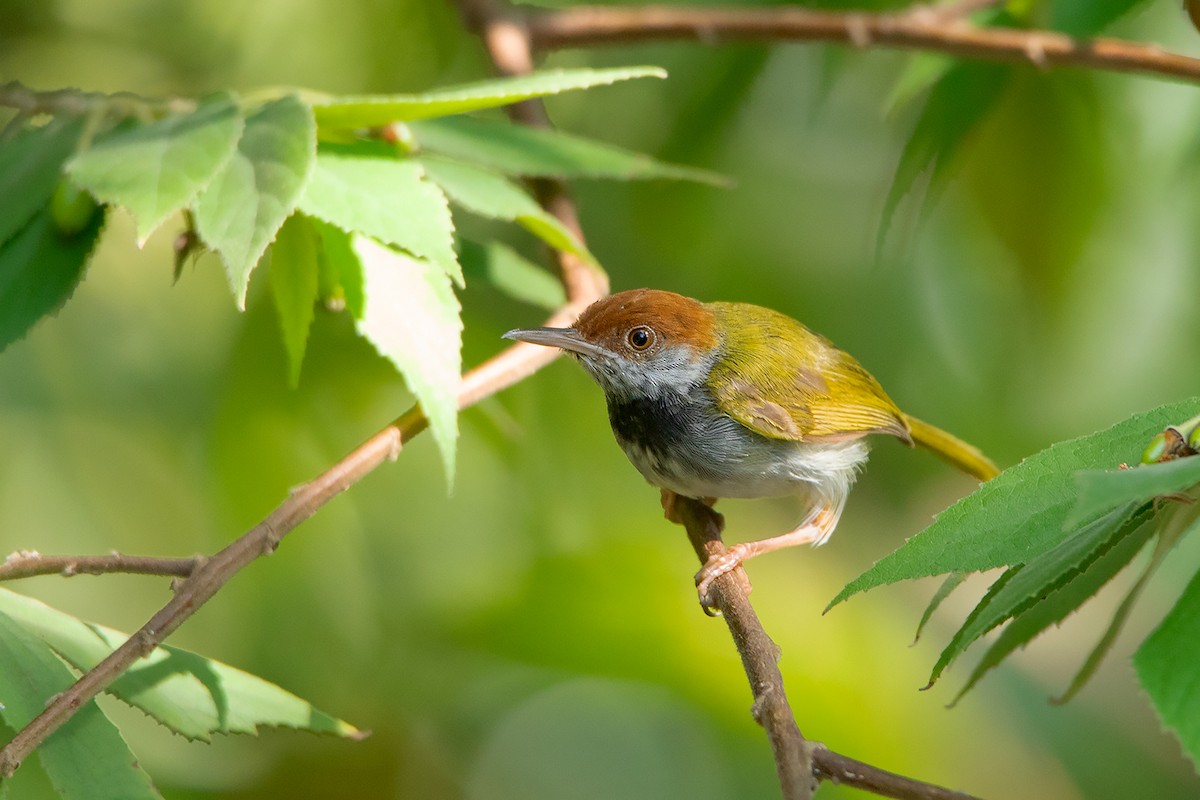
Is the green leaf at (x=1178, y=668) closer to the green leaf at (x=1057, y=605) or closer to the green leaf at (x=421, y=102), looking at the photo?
the green leaf at (x=1057, y=605)

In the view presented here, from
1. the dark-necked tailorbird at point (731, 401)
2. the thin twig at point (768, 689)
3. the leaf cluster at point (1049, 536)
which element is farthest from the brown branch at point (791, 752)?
the dark-necked tailorbird at point (731, 401)

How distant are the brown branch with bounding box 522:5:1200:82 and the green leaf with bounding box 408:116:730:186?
2.24 ft

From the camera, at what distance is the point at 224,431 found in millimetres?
3088

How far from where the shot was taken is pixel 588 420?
3.61m

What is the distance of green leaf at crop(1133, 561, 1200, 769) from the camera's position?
101 centimetres

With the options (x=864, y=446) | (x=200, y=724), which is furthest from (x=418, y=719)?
(x=200, y=724)

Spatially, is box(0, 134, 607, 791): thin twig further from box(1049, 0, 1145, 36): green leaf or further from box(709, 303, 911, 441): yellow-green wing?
box(1049, 0, 1145, 36): green leaf

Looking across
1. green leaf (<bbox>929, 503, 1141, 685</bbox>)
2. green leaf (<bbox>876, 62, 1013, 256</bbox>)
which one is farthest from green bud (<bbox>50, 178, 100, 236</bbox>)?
green leaf (<bbox>876, 62, 1013, 256</bbox>)

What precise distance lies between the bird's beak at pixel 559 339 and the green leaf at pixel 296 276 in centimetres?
50

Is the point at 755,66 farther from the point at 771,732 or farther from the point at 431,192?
the point at 771,732

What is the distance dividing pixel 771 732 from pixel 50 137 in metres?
1.59

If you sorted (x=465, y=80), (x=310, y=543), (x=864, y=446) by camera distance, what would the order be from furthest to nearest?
1. (x=465, y=80)
2. (x=310, y=543)
3. (x=864, y=446)

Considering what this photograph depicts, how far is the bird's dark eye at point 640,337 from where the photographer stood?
266 centimetres

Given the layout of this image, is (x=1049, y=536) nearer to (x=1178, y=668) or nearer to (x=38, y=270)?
(x=1178, y=668)
